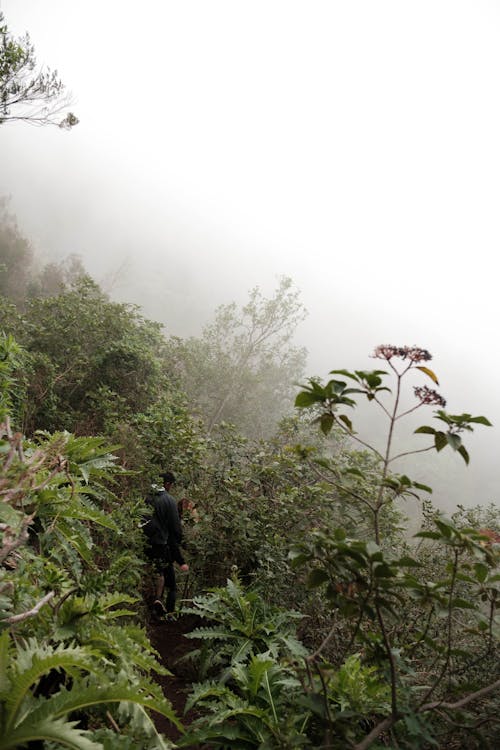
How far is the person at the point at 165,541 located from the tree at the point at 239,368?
15030 millimetres

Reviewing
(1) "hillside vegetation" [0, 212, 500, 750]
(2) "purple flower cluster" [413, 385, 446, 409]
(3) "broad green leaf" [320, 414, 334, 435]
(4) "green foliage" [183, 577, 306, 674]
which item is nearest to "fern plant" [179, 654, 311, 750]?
(1) "hillside vegetation" [0, 212, 500, 750]

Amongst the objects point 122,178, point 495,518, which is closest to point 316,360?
point 495,518

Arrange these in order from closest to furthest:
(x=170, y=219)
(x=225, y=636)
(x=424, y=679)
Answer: (x=424, y=679), (x=225, y=636), (x=170, y=219)

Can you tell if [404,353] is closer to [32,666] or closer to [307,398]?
[307,398]

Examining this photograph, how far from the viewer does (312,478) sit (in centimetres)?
572

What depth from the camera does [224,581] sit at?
5.23 meters

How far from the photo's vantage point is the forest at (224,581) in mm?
1918

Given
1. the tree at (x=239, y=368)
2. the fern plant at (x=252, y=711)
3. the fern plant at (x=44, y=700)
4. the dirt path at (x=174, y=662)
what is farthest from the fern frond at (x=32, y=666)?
the tree at (x=239, y=368)

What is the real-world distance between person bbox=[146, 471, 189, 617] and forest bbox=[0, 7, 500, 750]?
21 centimetres

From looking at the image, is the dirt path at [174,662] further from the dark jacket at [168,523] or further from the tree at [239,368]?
the tree at [239,368]

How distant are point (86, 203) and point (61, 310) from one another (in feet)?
313

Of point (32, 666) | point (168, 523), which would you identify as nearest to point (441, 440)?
point (32, 666)

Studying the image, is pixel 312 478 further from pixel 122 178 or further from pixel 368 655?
pixel 122 178

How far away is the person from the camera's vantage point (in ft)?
16.9
